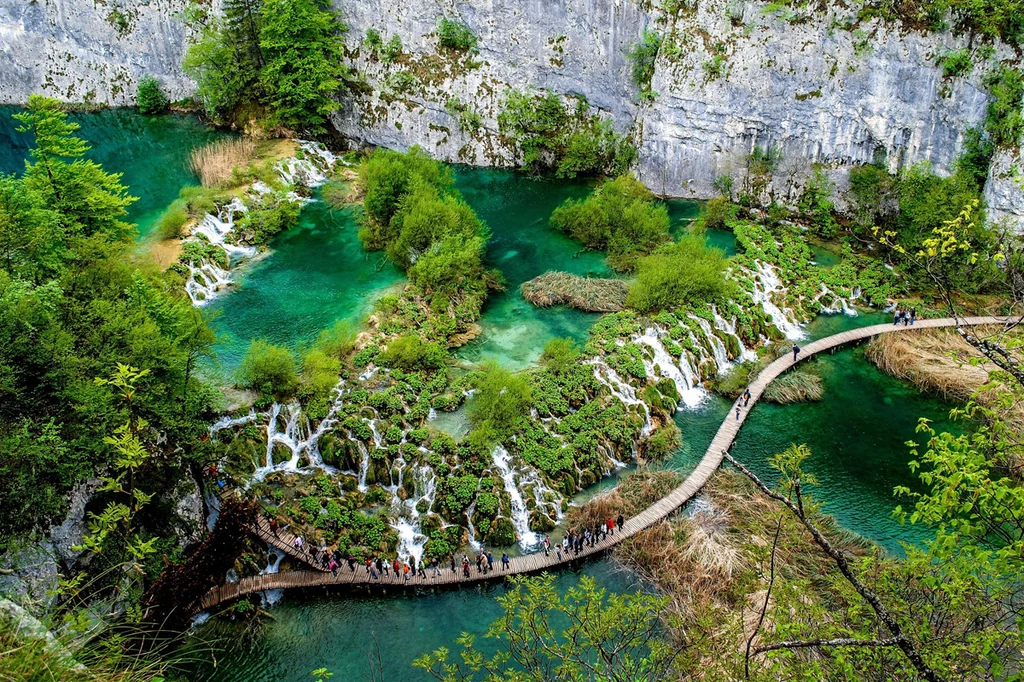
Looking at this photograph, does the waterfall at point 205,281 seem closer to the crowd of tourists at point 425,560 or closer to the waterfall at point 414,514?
the crowd of tourists at point 425,560

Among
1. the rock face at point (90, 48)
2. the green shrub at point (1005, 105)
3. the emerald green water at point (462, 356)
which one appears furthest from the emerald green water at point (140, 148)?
the green shrub at point (1005, 105)

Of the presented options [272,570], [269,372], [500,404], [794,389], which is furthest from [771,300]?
[272,570]

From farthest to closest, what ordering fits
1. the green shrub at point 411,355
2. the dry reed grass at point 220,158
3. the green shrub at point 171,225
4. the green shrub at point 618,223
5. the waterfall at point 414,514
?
1. the dry reed grass at point 220,158
2. the green shrub at point 618,223
3. the green shrub at point 171,225
4. the green shrub at point 411,355
5. the waterfall at point 414,514

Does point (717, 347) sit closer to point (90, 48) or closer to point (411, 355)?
point (411, 355)

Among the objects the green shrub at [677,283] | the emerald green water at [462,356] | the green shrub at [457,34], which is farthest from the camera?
the green shrub at [457,34]

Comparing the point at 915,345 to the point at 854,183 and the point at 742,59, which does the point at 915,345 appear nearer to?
the point at 854,183

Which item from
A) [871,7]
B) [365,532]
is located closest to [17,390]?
[365,532]
